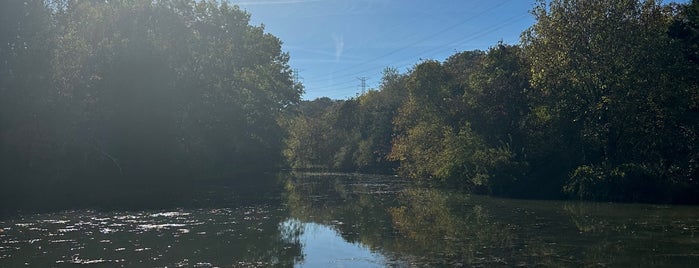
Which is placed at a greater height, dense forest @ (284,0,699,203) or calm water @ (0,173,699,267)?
dense forest @ (284,0,699,203)

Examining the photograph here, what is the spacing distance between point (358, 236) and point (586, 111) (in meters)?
16.7


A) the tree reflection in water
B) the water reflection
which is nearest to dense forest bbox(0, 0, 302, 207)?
the water reflection

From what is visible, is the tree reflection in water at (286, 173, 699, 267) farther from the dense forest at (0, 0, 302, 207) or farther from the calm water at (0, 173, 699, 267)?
the dense forest at (0, 0, 302, 207)

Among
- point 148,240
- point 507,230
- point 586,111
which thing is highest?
point 586,111

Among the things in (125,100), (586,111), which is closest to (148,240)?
(586,111)

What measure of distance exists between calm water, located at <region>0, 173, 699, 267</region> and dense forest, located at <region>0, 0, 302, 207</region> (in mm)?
8923

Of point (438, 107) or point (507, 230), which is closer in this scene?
point (507, 230)

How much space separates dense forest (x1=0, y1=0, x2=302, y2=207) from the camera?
28.0m

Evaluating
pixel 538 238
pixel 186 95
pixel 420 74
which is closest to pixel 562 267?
pixel 538 238

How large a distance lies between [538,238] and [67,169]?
968 inches

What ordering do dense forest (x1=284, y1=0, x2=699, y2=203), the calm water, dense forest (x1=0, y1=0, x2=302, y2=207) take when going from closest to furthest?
the calm water < dense forest (x1=284, y1=0, x2=699, y2=203) < dense forest (x1=0, y1=0, x2=302, y2=207)

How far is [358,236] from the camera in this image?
16.5m

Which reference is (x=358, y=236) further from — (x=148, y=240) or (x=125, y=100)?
(x=125, y=100)

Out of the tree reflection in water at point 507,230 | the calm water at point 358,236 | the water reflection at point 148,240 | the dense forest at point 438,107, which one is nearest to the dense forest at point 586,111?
the dense forest at point 438,107
